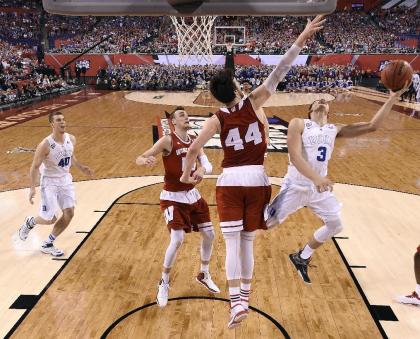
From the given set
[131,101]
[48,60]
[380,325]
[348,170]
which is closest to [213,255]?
[380,325]

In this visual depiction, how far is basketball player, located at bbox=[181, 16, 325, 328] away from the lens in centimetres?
352

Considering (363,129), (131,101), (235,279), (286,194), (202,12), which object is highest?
(202,12)

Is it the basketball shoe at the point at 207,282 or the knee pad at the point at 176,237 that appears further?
the basketball shoe at the point at 207,282

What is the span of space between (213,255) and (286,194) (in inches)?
59.2

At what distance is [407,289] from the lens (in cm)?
483

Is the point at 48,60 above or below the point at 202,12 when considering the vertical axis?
below

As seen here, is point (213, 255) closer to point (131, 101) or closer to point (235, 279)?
point (235, 279)

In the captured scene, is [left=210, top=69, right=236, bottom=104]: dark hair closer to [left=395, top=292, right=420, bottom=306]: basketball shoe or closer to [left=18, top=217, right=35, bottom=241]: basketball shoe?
[left=395, top=292, right=420, bottom=306]: basketball shoe

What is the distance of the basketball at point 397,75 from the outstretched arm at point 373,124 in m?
0.08

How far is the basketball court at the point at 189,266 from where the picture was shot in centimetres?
412

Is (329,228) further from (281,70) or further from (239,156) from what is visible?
(281,70)

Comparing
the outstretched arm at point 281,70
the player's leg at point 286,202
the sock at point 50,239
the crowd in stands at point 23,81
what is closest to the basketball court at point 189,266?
the sock at point 50,239

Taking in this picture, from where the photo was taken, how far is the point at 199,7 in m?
3.60

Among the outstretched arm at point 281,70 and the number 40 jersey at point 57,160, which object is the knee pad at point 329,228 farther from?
the number 40 jersey at point 57,160
